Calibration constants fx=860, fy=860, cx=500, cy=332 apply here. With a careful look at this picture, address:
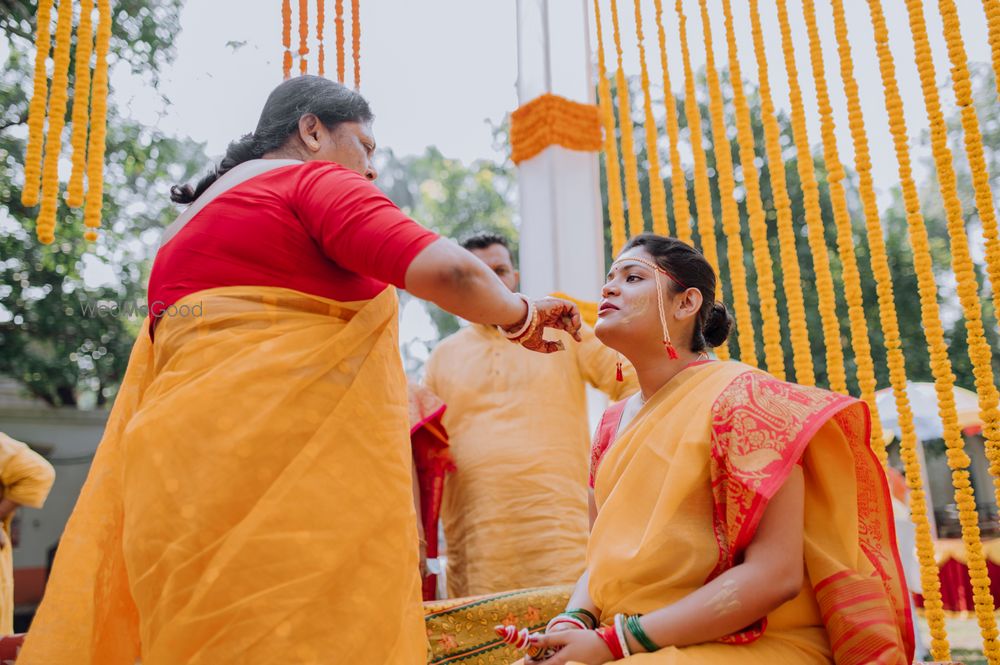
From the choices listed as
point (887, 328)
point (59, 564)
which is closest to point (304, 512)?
point (59, 564)

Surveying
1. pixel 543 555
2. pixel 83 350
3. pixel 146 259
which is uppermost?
pixel 146 259

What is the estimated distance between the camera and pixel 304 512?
4.71 ft

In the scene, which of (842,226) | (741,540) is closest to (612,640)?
(741,540)

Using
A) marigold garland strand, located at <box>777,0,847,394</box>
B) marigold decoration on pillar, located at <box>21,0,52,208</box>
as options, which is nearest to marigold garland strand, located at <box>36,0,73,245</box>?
marigold decoration on pillar, located at <box>21,0,52,208</box>

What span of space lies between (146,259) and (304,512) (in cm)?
999

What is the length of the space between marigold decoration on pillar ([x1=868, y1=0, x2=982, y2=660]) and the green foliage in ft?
25.3

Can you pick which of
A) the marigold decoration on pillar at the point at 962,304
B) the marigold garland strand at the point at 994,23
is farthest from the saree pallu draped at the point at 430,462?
the marigold garland strand at the point at 994,23

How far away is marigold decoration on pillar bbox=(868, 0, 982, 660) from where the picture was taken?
276 centimetres

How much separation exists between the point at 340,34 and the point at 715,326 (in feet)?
8.11

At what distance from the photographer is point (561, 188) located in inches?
171

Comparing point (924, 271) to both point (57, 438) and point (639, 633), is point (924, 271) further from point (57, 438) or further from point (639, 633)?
point (57, 438)

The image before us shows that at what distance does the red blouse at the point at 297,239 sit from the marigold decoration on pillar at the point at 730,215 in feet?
6.82

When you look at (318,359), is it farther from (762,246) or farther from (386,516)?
(762,246)

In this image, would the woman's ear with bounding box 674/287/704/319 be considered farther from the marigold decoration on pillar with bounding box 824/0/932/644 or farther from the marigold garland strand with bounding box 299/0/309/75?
the marigold garland strand with bounding box 299/0/309/75
